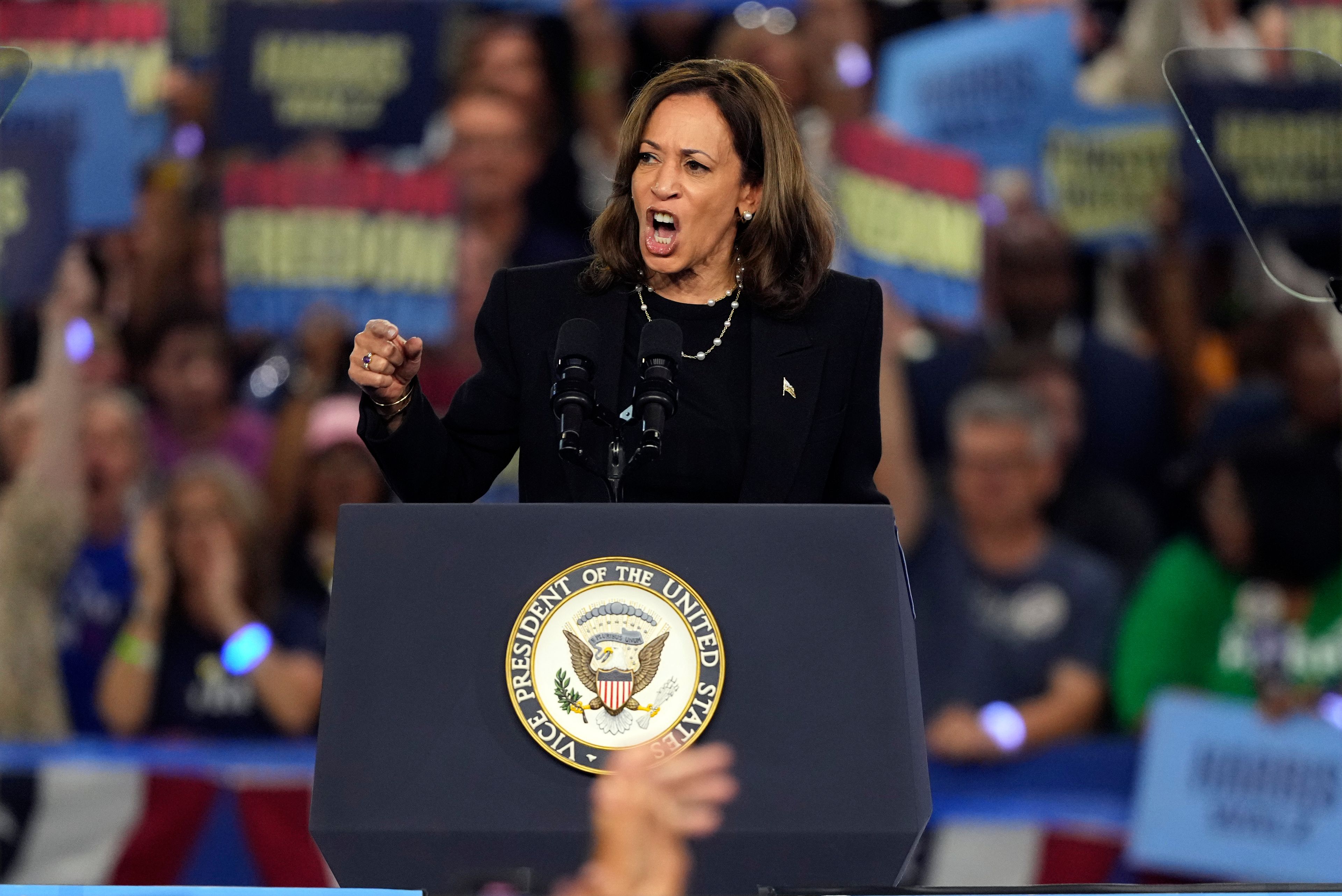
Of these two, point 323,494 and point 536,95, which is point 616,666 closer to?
point 323,494

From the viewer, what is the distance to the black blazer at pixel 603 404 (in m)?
1.93

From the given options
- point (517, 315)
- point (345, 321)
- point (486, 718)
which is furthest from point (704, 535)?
point (345, 321)

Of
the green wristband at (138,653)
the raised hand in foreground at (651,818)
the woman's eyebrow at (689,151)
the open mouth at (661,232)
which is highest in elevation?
the woman's eyebrow at (689,151)

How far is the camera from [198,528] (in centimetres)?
457

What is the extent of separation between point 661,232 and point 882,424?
2268mm

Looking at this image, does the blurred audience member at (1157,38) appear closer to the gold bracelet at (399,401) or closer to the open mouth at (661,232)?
the open mouth at (661,232)

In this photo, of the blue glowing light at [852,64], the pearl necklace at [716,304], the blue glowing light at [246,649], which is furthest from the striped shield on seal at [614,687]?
the blue glowing light at [852,64]

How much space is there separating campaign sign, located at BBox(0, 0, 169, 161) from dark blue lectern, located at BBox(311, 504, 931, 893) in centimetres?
379

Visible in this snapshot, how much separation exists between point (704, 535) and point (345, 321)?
3482 millimetres

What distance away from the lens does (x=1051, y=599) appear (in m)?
4.45

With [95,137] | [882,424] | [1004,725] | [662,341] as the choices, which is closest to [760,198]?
[662,341]

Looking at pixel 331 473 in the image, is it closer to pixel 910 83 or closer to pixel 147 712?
pixel 147 712

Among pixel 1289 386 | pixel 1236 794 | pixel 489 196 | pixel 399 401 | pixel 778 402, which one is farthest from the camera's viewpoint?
pixel 489 196

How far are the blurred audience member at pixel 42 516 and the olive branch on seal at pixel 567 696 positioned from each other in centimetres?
330
